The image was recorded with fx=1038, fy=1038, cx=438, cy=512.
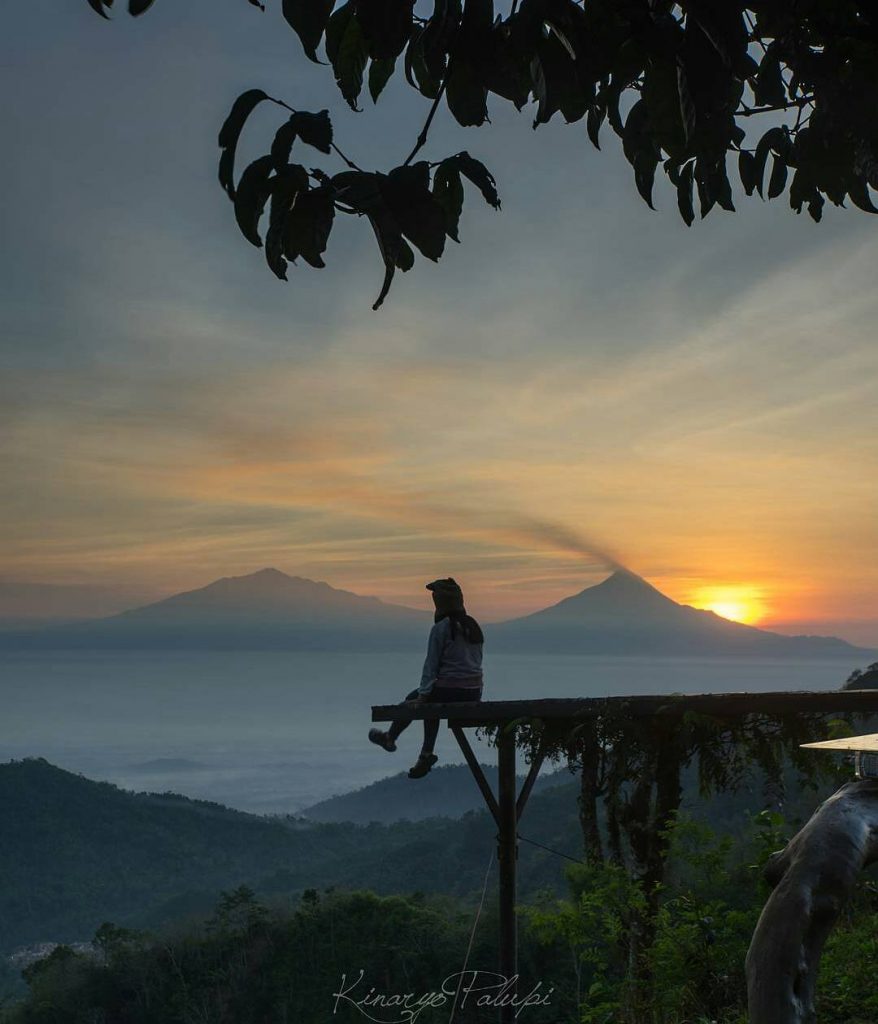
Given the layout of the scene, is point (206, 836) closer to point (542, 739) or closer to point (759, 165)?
point (542, 739)

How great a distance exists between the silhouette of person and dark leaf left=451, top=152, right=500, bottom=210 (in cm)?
739

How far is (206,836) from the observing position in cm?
9788

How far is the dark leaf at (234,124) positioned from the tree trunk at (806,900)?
6.13 ft

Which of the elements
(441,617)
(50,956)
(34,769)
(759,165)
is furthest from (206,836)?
(759,165)

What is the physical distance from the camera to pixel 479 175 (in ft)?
7.45

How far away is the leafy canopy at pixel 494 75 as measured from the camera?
2.05 meters

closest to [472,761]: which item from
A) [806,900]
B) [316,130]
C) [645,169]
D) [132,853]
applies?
[645,169]

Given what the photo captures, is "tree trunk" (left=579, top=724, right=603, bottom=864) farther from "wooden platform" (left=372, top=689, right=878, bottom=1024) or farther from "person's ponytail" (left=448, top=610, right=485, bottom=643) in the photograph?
"person's ponytail" (left=448, top=610, right=485, bottom=643)

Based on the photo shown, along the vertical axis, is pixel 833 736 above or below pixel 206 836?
above

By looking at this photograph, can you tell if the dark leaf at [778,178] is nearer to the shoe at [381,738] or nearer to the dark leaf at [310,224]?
the dark leaf at [310,224]

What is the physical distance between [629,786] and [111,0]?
7.16 meters

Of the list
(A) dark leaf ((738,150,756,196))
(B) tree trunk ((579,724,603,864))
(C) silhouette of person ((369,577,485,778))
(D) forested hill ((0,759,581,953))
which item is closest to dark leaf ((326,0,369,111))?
(A) dark leaf ((738,150,756,196))

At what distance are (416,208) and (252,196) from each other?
1.15ft

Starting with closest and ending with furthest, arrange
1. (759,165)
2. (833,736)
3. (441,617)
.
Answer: (759,165) → (833,736) → (441,617)
